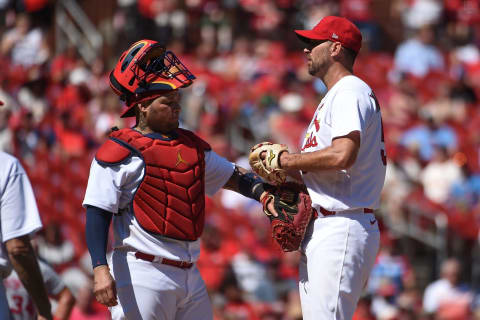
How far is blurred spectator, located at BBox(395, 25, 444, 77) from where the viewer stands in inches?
504

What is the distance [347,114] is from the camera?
153 inches

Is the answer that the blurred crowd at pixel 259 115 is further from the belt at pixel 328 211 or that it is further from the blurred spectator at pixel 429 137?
the belt at pixel 328 211

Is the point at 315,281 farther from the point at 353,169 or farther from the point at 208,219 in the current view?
the point at 208,219

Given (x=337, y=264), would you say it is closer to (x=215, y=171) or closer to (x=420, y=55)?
(x=215, y=171)

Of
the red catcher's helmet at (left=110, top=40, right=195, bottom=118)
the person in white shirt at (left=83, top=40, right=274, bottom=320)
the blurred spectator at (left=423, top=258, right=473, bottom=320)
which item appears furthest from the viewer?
the blurred spectator at (left=423, top=258, right=473, bottom=320)

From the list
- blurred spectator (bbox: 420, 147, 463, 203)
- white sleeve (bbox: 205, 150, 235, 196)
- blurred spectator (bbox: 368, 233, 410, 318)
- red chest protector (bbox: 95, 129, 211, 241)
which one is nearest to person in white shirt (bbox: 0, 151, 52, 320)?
red chest protector (bbox: 95, 129, 211, 241)

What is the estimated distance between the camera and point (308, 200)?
13.8ft

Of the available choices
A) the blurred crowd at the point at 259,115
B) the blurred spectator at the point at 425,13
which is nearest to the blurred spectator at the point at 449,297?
the blurred crowd at the point at 259,115

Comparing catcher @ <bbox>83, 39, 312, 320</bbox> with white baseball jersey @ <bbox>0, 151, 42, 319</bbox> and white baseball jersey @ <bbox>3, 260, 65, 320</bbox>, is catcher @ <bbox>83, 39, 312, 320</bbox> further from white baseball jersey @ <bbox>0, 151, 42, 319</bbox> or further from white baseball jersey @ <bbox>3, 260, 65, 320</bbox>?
white baseball jersey @ <bbox>3, 260, 65, 320</bbox>

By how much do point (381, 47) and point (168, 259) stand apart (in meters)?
10.9

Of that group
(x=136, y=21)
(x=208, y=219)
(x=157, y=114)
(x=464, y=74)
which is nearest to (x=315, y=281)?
(x=157, y=114)

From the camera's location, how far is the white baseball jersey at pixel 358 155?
3.96 m

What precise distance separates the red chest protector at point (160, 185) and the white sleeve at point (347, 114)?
726mm

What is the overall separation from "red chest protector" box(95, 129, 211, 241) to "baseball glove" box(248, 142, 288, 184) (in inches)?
12.8
